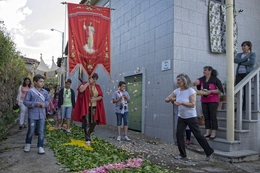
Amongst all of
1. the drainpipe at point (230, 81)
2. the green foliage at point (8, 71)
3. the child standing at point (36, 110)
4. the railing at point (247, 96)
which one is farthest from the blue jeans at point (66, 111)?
the railing at point (247, 96)

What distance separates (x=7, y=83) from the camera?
33.4ft

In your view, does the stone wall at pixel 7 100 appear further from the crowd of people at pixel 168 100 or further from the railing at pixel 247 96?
the railing at pixel 247 96

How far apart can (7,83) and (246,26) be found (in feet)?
31.2

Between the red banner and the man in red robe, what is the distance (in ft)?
3.17

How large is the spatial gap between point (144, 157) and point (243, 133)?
2391 millimetres

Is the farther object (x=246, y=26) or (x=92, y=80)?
(x=246, y=26)

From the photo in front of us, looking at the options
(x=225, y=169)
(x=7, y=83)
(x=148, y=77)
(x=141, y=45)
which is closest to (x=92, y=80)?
(x=148, y=77)

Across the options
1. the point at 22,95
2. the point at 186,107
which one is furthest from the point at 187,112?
the point at 22,95

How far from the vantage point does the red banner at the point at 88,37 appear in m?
6.88

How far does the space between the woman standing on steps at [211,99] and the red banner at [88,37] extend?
299 cm

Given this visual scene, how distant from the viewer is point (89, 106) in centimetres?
603

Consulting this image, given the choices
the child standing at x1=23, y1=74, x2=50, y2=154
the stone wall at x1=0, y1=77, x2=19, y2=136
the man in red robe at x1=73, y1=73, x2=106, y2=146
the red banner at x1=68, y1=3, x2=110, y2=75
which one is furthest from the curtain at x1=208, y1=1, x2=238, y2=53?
the stone wall at x1=0, y1=77, x2=19, y2=136

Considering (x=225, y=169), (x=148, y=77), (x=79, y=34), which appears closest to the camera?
(x=225, y=169)

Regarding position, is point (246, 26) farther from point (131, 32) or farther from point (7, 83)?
point (7, 83)
